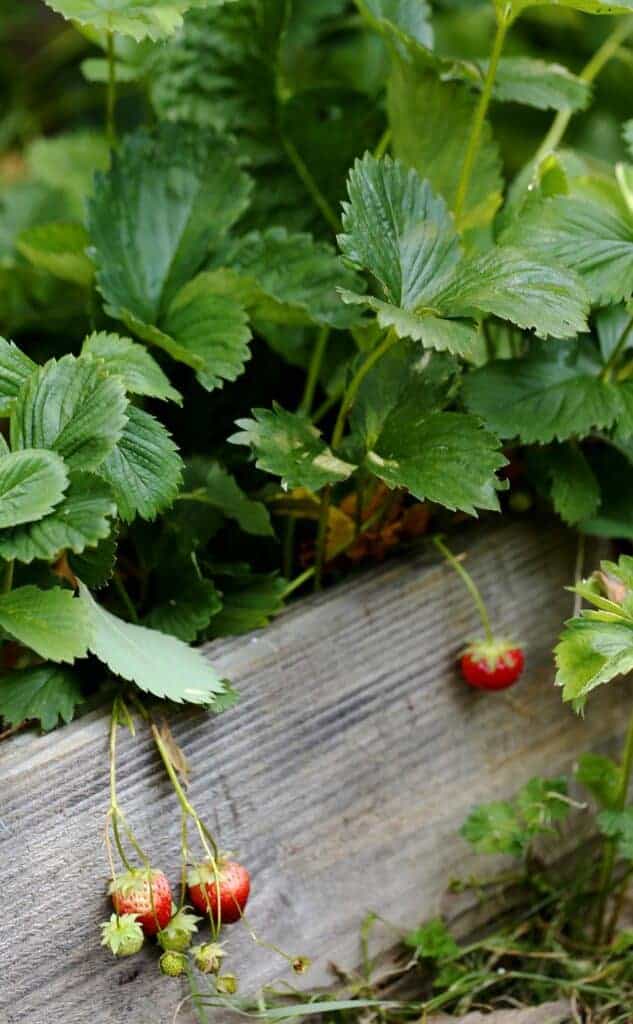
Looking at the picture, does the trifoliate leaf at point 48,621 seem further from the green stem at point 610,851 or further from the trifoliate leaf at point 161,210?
the green stem at point 610,851

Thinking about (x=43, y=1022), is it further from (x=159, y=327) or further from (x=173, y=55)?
(x=173, y=55)

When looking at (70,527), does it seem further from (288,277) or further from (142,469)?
(288,277)

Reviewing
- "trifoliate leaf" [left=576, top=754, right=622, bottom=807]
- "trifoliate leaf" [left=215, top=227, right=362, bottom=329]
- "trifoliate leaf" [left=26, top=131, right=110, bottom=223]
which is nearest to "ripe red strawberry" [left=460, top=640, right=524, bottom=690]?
"trifoliate leaf" [left=576, top=754, right=622, bottom=807]

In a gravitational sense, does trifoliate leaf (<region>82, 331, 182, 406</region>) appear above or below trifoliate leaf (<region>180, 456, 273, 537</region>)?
above

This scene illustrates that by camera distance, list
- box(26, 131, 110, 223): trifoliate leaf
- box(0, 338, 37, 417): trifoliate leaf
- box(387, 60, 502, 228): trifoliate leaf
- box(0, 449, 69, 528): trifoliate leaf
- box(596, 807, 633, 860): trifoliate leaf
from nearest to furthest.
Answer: box(0, 449, 69, 528): trifoliate leaf → box(0, 338, 37, 417): trifoliate leaf → box(596, 807, 633, 860): trifoliate leaf → box(387, 60, 502, 228): trifoliate leaf → box(26, 131, 110, 223): trifoliate leaf

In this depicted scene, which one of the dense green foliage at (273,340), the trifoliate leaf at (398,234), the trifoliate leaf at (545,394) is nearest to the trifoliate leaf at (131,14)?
the dense green foliage at (273,340)

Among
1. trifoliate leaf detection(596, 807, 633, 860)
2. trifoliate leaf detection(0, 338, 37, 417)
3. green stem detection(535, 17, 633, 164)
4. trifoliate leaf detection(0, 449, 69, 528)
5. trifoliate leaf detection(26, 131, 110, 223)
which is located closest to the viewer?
trifoliate leaf detection(0, 449, 69, 528)

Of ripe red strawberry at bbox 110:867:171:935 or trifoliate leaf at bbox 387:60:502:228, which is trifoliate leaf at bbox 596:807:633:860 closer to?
ripe red strawberry at bbox 110:867:171:935
